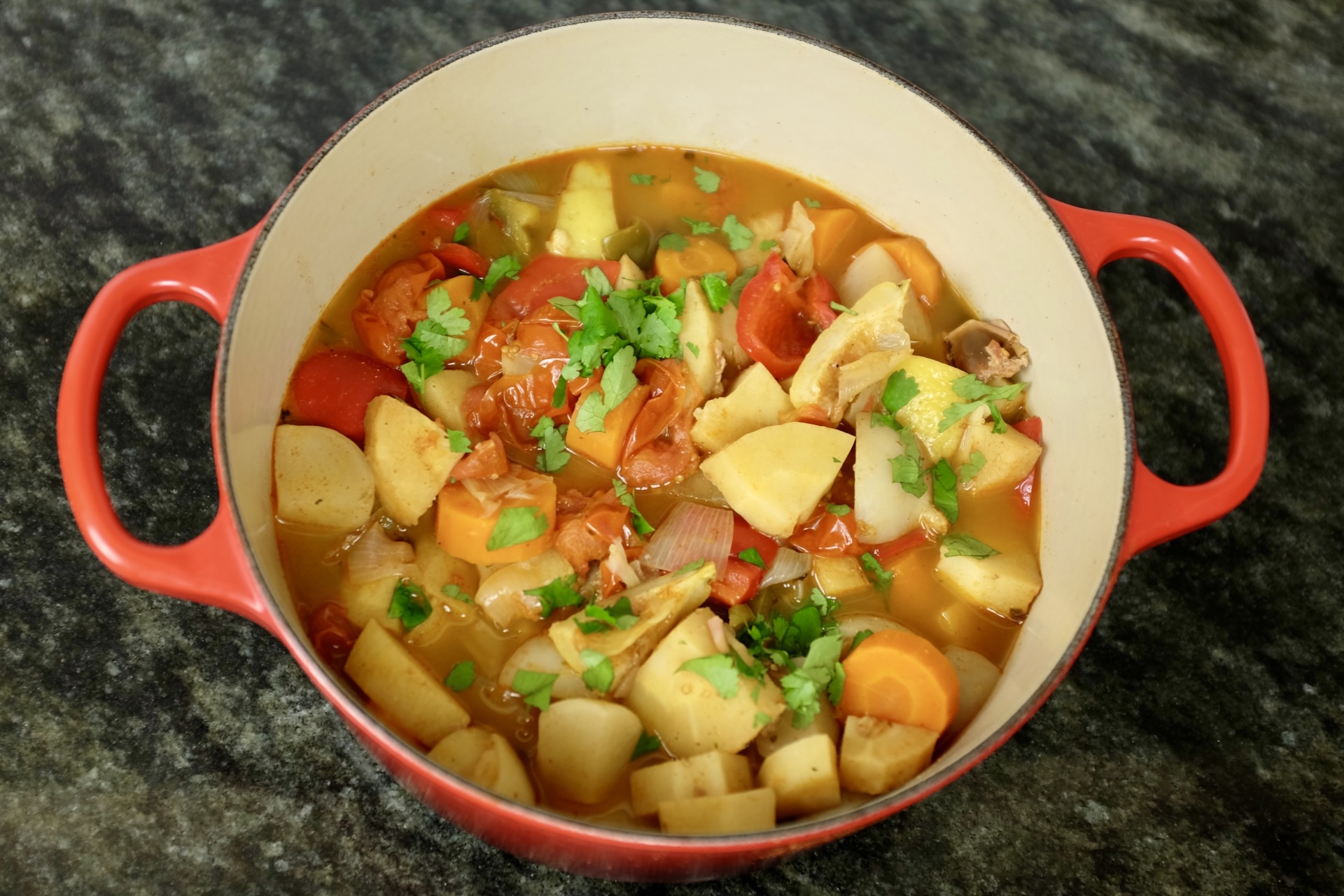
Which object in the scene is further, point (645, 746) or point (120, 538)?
point (645, 746)

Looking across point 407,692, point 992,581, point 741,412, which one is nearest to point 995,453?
point 992,581

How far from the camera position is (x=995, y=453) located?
236cm

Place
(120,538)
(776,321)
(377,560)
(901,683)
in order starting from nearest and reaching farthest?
(120,538), (901,683), (377,560), (776,321)

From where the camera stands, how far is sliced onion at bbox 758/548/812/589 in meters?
2.24

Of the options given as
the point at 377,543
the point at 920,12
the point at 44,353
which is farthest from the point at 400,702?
the point at 920,12

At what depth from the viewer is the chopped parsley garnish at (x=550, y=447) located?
2.33m

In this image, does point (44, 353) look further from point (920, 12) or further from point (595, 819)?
point (920, 12)

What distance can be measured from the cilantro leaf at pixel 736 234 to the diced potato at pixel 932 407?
53 centimetres

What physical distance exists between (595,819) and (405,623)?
0.54 meters

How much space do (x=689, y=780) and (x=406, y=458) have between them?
879 mm

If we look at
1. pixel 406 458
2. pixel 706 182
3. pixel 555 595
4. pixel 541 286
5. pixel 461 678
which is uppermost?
pixel 706 182

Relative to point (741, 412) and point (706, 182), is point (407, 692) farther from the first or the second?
point (706, 182)

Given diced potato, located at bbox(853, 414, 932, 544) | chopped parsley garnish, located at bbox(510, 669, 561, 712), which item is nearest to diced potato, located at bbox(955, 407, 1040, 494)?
diced potato, located at bbox(853, 414, 932, 544)

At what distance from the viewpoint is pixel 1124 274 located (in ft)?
10.1
